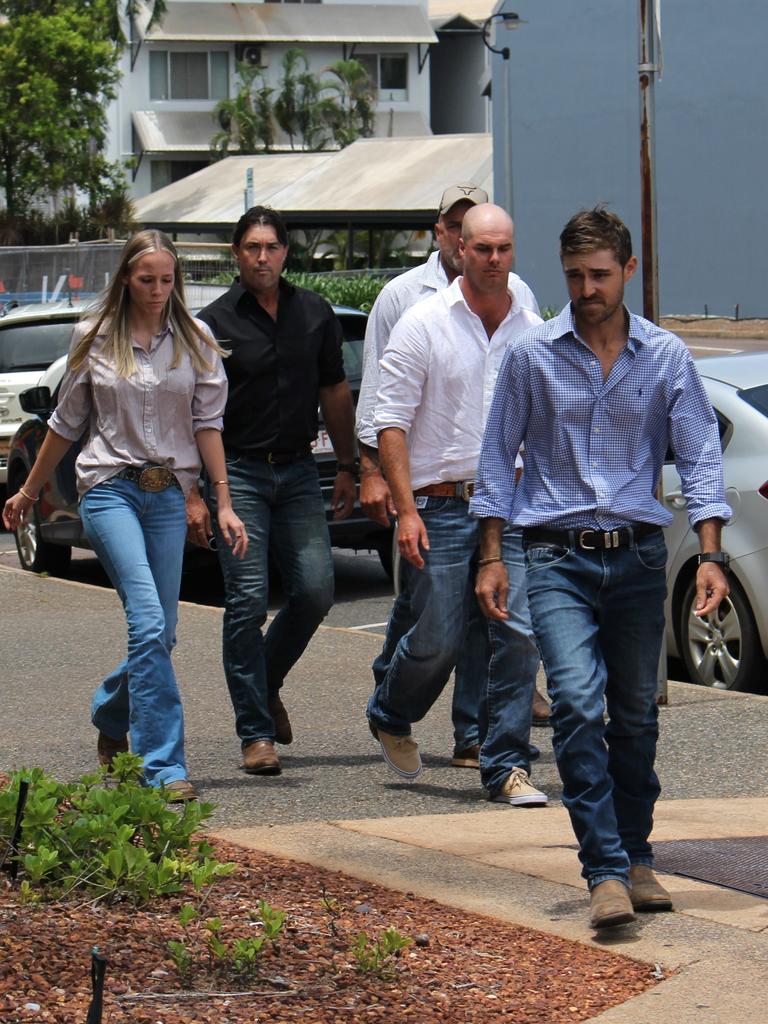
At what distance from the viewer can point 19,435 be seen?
531 inches

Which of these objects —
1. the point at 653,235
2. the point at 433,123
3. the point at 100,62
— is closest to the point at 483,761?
the point at 653,235

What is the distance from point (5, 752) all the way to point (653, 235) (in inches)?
145

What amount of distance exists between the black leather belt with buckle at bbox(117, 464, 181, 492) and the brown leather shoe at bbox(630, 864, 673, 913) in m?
2.25

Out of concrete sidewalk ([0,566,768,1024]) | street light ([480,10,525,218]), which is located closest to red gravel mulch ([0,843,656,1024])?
concrete sidewalk ([0,566,768,1024])

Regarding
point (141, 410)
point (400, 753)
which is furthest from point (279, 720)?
point (141, 410)

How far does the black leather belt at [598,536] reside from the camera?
4.77 metres

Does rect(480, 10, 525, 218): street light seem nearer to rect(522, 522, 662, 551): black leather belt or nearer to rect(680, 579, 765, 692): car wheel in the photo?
rect(680, 579, 765, 692): car wheel

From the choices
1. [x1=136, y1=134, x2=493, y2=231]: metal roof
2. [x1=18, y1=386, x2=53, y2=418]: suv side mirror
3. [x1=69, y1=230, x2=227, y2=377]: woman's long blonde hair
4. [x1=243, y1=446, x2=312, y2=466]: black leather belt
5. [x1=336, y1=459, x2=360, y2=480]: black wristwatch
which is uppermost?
[x1=136, y1=134, x2=493, y2=231]: metal roof

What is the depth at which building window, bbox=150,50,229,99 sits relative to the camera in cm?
8112

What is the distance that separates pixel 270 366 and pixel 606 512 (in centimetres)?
214

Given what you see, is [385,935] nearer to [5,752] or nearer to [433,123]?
[5,752]

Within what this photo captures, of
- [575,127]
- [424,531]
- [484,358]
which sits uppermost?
[575,127]

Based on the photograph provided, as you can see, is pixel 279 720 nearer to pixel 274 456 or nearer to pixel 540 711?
pixel 274 456

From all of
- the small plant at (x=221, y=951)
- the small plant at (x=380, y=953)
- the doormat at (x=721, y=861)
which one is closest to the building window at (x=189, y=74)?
the doormat at (x=721, y=861)
